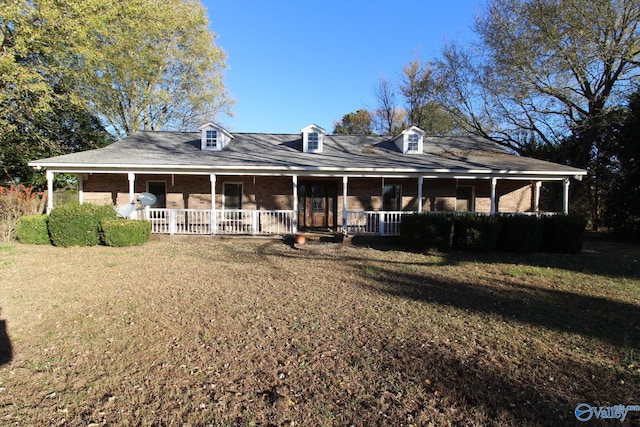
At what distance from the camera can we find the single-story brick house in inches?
511

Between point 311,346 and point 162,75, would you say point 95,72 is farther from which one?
point 311,346

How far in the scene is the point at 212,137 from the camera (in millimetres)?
15648

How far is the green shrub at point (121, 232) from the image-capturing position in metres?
11.0

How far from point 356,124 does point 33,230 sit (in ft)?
116

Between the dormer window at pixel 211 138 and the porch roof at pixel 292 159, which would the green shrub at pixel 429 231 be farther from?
the dormer window at pixel 211 138

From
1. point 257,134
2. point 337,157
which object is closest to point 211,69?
point 257,134

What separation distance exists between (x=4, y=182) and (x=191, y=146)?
42.6 ft

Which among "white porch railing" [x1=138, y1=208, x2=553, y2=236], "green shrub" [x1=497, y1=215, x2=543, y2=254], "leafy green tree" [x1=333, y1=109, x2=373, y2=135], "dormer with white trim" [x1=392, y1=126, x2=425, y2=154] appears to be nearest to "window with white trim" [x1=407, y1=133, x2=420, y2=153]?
"dormer with white trim" [x1=392, y1=126, x2=425, y2=154]

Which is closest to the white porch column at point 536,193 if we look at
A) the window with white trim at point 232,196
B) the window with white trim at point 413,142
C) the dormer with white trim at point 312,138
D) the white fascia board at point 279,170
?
the white fascia board at point 279,170

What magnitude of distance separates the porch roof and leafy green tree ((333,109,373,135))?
22632 mm

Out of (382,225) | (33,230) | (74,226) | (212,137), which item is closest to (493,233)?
(382,225)

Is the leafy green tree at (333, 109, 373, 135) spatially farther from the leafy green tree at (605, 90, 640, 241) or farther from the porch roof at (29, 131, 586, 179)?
the leafy green tree at (605, 90, 640, 241)

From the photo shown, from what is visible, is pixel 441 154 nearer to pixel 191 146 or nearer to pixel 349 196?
pixel 349 196

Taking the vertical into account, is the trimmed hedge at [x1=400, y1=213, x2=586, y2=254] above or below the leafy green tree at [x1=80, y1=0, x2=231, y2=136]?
below
